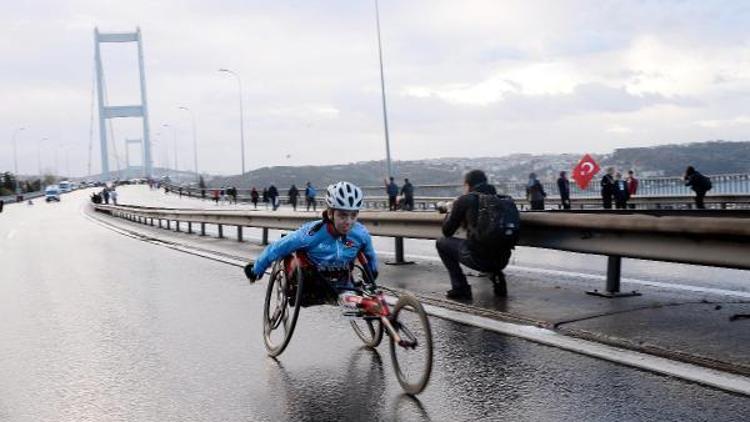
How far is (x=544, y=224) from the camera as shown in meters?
8.45

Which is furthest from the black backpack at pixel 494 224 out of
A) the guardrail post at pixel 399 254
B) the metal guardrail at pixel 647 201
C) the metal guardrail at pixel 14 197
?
the metal guardrail at pixel 14 197

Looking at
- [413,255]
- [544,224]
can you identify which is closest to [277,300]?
[544,224]

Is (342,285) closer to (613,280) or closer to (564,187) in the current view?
(613,280)

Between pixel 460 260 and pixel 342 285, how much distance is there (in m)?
2.46

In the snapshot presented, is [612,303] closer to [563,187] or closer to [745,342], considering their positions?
[745,342]

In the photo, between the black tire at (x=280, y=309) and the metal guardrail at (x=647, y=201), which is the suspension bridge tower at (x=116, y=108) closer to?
the metal guardrail at (x=647, y=201)

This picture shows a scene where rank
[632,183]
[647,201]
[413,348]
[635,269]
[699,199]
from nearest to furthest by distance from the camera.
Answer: [413,348]
[635,269]
[699,199]
[647,201]
[632,183]

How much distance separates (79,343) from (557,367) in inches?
164

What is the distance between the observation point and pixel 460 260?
8.13 meters

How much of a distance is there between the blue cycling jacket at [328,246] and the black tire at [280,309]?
7.3 inches

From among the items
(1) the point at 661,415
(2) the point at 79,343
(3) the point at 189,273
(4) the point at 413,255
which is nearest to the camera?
(1) the point at 661,415

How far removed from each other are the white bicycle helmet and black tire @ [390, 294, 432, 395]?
0.78 metres

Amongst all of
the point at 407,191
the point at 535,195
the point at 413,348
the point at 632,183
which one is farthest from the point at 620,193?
the point at 413,348

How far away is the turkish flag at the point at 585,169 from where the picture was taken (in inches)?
1165
